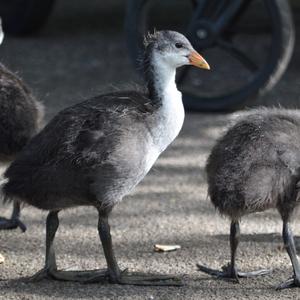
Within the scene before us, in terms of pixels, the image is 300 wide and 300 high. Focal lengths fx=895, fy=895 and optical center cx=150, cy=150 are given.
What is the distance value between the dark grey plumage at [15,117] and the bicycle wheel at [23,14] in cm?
476

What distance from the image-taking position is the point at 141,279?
4.49 metres

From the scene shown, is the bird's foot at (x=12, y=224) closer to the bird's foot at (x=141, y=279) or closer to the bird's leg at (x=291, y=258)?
the bird's foot at (x=141, y=279)

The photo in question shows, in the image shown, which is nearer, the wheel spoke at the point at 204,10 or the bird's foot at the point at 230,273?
the bird's foot at the point at 230,273

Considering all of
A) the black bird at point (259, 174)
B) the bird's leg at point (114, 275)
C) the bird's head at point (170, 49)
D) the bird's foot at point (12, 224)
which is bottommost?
the bird's foot at point (12, 224)

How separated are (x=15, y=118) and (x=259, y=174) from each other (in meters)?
1.49

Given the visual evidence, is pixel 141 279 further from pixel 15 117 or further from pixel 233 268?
pixel 15 117

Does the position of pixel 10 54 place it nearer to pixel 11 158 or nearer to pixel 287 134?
pixel 11 158

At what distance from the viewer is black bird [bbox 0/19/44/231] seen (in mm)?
4977

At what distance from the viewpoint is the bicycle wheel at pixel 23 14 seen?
32.3ft

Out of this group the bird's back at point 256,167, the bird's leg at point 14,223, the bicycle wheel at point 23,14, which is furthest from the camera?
the bicycle wheel at point 23,14

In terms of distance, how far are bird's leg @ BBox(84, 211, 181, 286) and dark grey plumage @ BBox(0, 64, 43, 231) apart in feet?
2.42

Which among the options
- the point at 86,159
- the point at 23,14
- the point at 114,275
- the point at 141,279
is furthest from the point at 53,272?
the point at 23,14

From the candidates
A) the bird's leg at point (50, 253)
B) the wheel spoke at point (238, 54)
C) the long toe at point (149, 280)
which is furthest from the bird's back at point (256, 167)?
the wheel spoke at point (238, 54)

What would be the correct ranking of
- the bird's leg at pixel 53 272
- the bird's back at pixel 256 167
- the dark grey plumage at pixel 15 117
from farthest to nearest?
the dark grey plumage at pixel 15 117 < the bird's leg at pixel 53 272 < the bird's back at pixel 256 167
